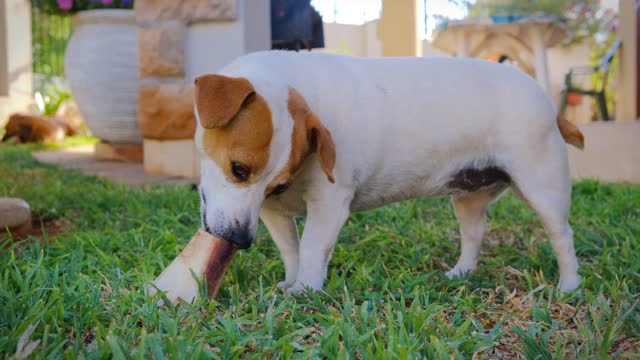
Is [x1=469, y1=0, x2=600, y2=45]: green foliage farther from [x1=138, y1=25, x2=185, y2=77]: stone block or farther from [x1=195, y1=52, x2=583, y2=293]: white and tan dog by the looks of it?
[x1=195, y1=52, x2=583, y2=293]: white and tan dog

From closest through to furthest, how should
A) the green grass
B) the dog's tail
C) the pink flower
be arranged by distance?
the green grass, the dog's tail, the pink flower

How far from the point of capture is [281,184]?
68.9 inches

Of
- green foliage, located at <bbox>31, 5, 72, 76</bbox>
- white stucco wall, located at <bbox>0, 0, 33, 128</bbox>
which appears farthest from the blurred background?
green foliage, located at <bbox>31, 5, 72, 76</bbox>

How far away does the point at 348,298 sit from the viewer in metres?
1.76

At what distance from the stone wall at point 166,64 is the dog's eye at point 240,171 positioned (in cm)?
293

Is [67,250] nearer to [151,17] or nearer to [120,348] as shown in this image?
[120,348]

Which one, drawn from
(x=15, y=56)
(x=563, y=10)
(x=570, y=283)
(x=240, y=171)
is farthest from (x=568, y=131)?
(x=15, y=56)

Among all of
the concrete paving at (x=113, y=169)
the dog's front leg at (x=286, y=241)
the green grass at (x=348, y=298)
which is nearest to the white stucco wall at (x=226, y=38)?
the concrete paving at (x=113, y=169)

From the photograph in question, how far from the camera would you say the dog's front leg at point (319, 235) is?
1881mm

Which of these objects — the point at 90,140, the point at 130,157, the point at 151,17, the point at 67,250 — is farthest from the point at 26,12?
the point at 67,250

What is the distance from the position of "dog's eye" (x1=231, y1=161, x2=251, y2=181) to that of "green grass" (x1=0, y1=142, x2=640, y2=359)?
1.05ft

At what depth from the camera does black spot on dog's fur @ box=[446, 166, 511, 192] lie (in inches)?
81.5

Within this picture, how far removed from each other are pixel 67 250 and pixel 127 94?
338 cm

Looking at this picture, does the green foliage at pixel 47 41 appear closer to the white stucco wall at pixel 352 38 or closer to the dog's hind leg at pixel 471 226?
the white stucco wall at pixel 352 38
